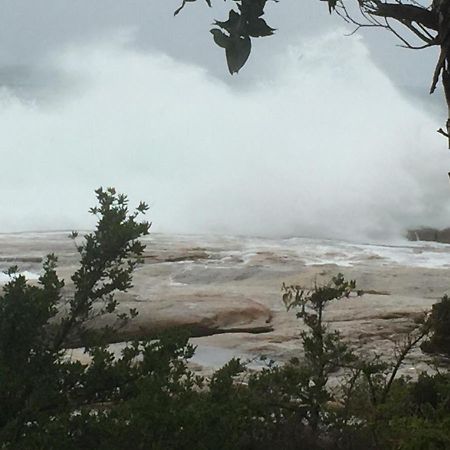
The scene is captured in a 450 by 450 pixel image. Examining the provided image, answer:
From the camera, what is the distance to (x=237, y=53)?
1754 millimetres

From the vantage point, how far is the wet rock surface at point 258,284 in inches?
242

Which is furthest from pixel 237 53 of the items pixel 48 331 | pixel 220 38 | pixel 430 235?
pixel 430 235

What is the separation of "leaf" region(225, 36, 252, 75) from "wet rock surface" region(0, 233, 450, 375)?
2068mm

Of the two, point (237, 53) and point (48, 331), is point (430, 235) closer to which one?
point (48, 331)

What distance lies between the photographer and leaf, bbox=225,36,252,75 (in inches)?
68.2

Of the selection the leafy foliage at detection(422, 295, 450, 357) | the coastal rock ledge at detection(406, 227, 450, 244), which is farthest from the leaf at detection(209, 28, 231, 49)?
the coastal rock ledge at detection(406, 227, 450, 244)

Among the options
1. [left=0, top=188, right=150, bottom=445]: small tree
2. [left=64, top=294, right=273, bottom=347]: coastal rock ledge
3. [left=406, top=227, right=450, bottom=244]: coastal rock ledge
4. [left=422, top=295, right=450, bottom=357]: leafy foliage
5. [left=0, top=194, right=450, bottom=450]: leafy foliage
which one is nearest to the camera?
[left=0, top=194, right=450, bottom=450]: leafy foliage

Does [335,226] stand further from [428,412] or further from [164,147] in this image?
[428,412]

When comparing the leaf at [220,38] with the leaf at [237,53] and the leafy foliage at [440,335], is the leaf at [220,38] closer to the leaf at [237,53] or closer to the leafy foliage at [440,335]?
the leaf at [237,53]

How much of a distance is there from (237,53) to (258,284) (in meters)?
6.99

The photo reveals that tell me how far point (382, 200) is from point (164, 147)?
28.9 ft

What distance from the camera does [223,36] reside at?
177cm

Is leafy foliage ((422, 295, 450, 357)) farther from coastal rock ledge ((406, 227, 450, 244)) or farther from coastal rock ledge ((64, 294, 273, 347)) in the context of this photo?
coastal rock ledge ((406, 227, 450, 244))

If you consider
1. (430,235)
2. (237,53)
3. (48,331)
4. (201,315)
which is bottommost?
(201,315)
